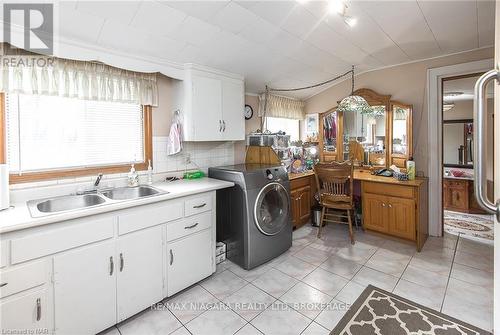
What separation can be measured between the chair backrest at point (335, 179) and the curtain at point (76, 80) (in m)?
2.08

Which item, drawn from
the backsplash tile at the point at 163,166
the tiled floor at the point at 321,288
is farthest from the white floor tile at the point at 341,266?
the backsplash tile at the point at 163,166

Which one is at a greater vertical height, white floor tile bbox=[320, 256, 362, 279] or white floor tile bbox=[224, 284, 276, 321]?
white floor tile bbox=[320, 256, 362, 279]

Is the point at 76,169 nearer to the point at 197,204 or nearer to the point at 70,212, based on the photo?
the point at 70,212

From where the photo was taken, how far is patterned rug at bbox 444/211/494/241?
331cm

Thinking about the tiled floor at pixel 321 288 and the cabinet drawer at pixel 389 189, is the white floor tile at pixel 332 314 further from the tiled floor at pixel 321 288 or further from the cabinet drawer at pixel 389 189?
the cabinet drawer at pixel 389 189

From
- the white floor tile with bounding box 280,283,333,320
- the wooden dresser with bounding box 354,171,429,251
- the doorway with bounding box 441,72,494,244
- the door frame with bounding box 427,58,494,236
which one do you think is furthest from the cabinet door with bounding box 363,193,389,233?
the white floor tile with bounding box 280,283,333,320

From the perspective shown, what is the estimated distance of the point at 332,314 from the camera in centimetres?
186

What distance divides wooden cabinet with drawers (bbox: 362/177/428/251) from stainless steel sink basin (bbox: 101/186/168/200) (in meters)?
2.57

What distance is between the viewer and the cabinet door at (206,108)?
2.61m

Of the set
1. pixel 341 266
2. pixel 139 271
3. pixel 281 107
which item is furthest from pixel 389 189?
pixel 139 271

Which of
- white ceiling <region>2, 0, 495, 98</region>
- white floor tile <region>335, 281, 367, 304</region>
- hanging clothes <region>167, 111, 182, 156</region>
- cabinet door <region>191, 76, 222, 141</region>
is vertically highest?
white ceiling <region>2, 0, 495, 98</region>

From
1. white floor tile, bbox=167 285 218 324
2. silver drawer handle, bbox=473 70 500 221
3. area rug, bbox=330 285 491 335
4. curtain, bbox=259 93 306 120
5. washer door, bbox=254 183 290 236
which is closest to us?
silver drawer handle, bbox=473 70 500 221

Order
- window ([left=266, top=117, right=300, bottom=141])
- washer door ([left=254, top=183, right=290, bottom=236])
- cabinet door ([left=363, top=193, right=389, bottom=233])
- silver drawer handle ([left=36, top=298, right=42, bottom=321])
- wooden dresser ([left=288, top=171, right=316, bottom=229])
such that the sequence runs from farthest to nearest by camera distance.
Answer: window ([left=266, top=117, right=300, bottom=141]) → wooden dresser ([left=288, top=171, right=316, bottom=229]) → cabinet door ([left=363, top=193, right=389, bottom=233]) → washer door ([left=254, top=183, right=290, bottom=236]) → silver drawer handle ([left=36, top=298, right=42, bottom=321])

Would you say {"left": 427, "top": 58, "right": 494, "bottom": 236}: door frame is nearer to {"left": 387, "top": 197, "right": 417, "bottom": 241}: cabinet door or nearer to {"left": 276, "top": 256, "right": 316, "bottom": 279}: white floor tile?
{"left": 387, "top": 197, "right": 417, "bottom": 241}: cabinet door
